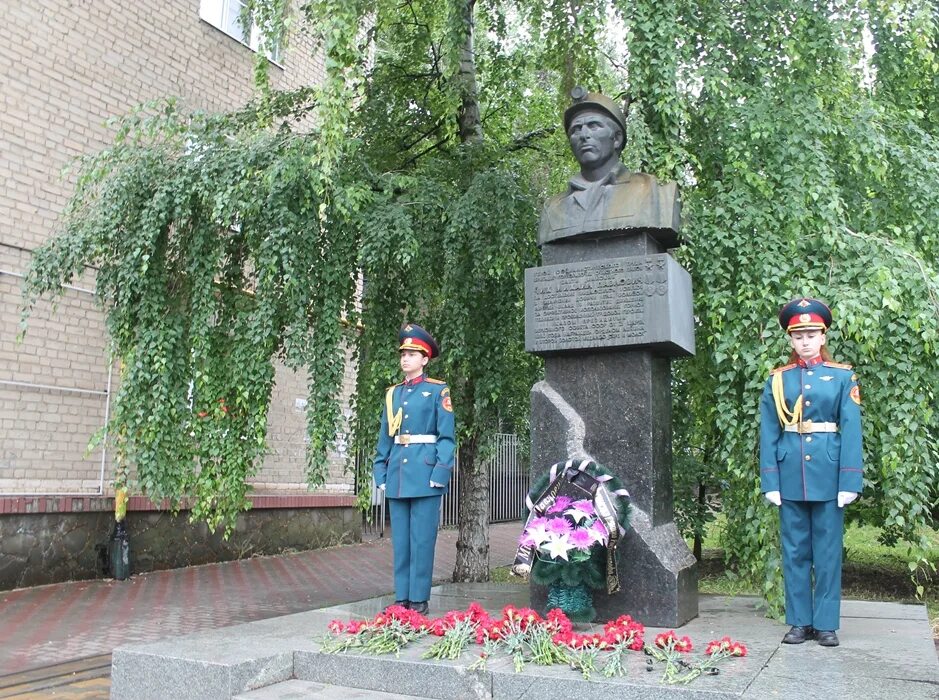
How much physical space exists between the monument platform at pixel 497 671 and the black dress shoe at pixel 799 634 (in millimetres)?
58

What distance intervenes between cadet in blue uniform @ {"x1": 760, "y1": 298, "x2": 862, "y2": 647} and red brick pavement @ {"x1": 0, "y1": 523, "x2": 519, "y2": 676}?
176 inches

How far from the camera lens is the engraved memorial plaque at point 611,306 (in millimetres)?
4914

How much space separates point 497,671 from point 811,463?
5.71 feet

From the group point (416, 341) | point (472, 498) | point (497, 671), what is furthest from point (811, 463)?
point (472, 498)

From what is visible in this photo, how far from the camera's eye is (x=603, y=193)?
5207 mm

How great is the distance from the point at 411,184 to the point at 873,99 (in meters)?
3.32

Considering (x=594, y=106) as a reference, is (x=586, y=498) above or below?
A: below

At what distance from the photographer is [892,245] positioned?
4.92 metres

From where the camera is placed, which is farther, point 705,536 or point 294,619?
point 705,536

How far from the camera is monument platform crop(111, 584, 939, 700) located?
338 centimetres

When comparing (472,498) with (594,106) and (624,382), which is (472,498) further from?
(594,106)

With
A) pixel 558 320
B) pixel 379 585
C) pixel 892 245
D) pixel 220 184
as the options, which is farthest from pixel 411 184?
pixel 379 585

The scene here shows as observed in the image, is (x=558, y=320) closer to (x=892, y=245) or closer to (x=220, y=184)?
(x=892, y=245)

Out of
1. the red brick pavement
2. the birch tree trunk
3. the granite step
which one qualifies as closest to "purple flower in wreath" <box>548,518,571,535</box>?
the granite step
